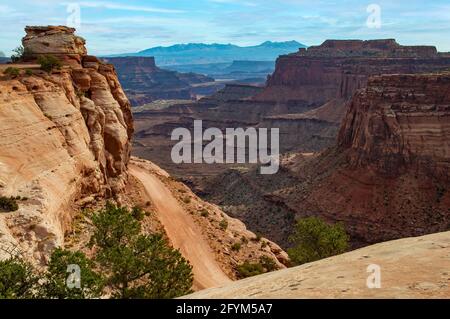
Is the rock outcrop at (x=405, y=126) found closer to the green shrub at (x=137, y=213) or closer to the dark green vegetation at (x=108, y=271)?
the green shrub at (x=137, y=213)

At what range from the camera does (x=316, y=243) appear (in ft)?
157

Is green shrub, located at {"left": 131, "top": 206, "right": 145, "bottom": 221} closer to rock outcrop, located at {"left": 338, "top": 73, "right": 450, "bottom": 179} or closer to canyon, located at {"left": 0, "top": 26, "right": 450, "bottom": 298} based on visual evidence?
canyon, located at {"left": 0, "top": 26, "right": 450, "bottom": 298}

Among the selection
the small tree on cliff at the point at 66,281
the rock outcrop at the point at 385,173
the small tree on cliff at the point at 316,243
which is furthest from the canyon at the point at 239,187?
the small tree on cliff at the point at 66,281

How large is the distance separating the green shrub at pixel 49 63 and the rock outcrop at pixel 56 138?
679 mm

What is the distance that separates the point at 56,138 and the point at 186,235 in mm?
16477

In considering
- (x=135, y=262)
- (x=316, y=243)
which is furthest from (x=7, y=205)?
(x=316, y=243)

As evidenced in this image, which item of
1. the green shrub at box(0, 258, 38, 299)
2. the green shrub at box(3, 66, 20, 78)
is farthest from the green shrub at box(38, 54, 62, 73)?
the green shrub at box(0, 258, 38, 299)

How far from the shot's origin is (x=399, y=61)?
178 m

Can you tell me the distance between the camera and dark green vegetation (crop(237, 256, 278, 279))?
42094 millimetres

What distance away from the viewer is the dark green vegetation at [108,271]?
70.9 ft

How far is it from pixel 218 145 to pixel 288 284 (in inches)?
6063

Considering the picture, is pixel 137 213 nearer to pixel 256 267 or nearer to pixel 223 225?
pixel 256 267

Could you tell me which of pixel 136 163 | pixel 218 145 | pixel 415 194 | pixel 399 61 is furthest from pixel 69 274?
pixel 399 61
